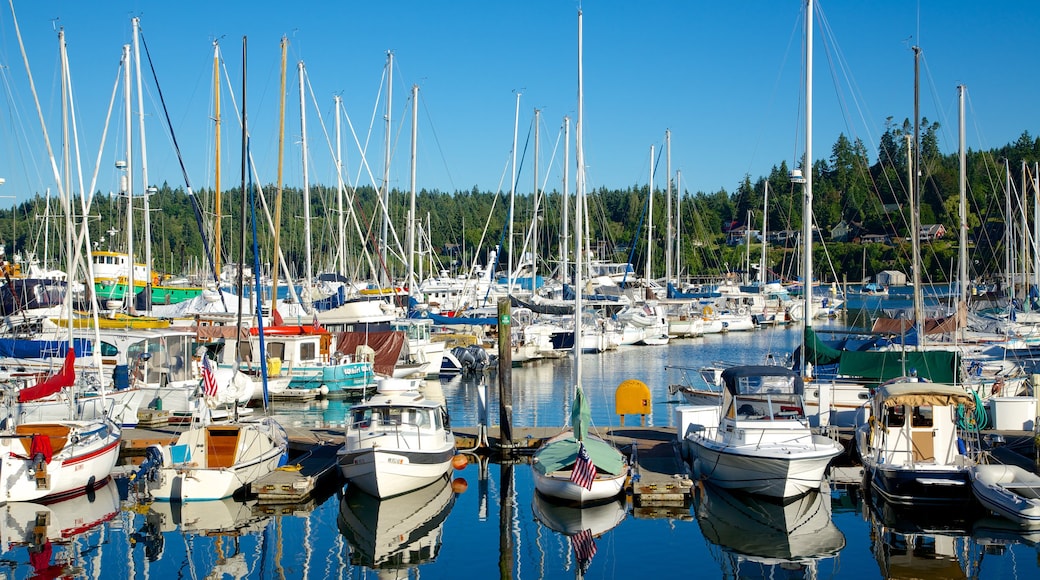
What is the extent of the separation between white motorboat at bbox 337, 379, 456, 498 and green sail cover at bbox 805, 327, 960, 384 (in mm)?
12778

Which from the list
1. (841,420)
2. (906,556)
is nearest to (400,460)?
(906,556)

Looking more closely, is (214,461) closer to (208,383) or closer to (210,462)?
(210,462)

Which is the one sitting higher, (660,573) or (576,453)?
(576,453)

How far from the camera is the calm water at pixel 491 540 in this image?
61.1 feet

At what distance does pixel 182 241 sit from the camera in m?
168

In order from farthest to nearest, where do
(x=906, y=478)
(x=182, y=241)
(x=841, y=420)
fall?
(x=182, y=241) < (x=841, y=420) < (x=906, y=478)

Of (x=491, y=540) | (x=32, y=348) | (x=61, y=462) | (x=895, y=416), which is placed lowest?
(x=491, y=540)

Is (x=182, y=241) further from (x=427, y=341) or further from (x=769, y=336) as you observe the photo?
(x=427, y=341)

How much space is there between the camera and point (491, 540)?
20.9 m

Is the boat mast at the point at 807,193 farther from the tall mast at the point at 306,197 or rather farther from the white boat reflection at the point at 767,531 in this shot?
the tall mast at the point at 306,197

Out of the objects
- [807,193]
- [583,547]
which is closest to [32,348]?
[583,547]

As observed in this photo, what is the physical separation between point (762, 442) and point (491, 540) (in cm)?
640

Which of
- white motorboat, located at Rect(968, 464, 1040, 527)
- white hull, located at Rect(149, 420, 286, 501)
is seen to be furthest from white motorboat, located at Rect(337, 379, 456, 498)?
white motorboat, located at Rect(968, 464, 1040, 527)

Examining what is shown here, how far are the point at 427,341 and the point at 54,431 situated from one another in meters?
25.0
